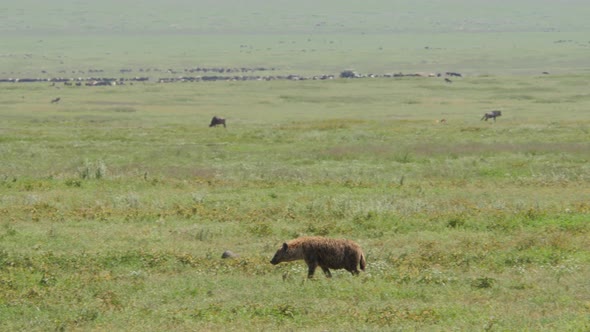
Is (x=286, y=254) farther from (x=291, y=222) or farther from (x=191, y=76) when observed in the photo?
(x=191, y=76)

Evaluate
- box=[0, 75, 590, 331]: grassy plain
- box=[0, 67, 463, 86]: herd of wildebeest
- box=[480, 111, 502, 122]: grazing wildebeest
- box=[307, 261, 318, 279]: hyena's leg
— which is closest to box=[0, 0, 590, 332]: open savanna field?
box=[0, 75, 590, 331]: grassy plain

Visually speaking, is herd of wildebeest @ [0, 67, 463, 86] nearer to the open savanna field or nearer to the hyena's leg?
the open savanna field

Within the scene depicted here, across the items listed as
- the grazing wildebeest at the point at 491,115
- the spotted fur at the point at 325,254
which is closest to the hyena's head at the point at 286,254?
the spotted fur at the point at 325,254

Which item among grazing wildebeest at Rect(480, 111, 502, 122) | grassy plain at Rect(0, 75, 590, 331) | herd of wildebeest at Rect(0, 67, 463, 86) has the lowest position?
herd of wildebeest at Rect(0, 67, 463, 86)

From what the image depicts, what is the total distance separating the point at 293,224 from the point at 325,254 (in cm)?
622

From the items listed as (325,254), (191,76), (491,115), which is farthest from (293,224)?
(191,76)

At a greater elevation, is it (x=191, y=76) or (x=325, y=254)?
(x=325, y=254)

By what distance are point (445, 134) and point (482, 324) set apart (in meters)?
33.0

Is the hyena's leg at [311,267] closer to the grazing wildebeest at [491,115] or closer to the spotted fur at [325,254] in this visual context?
the spotted fur at [325,254]

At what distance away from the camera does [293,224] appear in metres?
24.2

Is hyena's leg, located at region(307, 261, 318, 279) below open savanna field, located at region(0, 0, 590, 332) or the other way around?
the other way around

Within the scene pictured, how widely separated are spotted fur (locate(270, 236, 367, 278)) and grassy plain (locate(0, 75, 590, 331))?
352mm

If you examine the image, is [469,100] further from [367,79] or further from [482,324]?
[482,324]

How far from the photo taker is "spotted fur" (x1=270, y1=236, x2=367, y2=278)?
1794 cm
